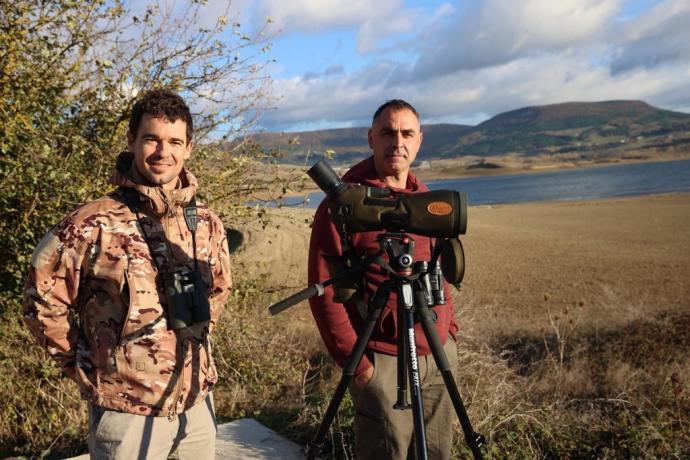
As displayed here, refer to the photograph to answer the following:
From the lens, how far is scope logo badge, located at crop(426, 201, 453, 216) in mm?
1981

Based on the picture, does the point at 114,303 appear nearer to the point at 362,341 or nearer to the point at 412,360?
the point at 362,341

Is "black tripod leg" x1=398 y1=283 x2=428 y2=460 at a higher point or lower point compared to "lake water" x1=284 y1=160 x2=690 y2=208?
higher

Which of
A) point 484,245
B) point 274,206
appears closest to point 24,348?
point 274,206

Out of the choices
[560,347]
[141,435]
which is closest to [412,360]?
[141,435]

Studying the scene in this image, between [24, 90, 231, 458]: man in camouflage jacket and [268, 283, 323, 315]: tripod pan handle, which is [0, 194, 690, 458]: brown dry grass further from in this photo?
[268, 283, 323, 315]: tripod pan handle

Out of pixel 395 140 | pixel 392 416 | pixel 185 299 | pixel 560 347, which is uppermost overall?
pixel 395 140

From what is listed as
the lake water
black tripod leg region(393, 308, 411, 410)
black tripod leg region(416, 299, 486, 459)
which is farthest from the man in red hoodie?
the lake water

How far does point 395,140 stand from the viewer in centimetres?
255

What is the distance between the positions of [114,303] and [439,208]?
1.11m

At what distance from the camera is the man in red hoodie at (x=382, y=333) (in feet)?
7.86

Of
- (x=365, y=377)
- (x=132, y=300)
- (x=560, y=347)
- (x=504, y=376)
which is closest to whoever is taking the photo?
(x=132, y=300)

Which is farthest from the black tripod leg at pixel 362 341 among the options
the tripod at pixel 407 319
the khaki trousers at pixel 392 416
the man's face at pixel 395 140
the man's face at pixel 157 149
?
the man's face at pixel 157 149

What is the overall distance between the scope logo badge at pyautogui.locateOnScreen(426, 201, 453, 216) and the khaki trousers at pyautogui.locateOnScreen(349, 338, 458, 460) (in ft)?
2.38

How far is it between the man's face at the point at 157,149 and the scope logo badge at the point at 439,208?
2.88ft
